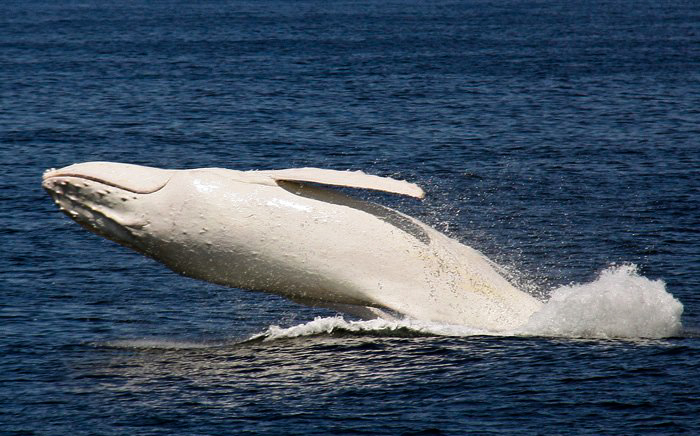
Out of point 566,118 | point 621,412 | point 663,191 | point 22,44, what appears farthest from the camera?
point 22,44

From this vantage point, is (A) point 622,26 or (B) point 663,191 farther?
(A) point 622,26

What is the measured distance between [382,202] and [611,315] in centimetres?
1681

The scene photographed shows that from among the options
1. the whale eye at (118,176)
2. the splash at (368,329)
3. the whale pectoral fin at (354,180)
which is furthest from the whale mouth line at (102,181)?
the splash at (368,329)

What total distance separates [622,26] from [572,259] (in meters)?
103

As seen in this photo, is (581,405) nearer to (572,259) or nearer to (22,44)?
(572,259)

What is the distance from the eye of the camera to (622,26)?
424 ft

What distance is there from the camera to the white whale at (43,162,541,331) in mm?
22328

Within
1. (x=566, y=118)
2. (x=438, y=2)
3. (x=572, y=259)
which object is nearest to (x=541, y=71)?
(x=566, y=118)

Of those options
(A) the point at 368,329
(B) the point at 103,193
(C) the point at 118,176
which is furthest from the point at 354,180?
(B) the point at 103,193

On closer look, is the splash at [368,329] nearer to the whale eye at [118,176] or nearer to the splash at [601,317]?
the splash at [601,317]

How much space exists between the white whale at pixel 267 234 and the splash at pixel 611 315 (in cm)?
A: 214

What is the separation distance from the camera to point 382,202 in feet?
131

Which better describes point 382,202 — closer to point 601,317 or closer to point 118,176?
point 601,317

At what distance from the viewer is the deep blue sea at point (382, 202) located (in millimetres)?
20719
